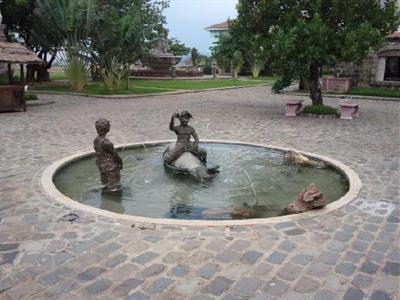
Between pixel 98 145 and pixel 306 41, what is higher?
pixel 306 41

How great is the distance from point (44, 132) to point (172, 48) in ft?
134

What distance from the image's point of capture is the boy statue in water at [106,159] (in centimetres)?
627

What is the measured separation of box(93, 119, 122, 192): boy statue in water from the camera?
6273mm

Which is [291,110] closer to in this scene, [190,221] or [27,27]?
[190,221]

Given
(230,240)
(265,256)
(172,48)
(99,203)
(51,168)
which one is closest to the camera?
(265,256)

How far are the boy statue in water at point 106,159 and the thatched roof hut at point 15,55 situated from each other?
38.9ft

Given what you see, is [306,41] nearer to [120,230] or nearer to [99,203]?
[99,203]

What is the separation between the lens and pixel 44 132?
37.9 ft

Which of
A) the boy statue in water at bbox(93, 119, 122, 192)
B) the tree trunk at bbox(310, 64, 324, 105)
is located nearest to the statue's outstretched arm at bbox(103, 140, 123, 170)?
the boy statue in water at bbox(93, 119, 122, 192)

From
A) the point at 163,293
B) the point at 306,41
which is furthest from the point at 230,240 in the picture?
the point at 306,41

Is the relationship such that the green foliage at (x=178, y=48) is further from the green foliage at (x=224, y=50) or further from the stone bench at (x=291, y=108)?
the stone bench at (x=291, y=108)

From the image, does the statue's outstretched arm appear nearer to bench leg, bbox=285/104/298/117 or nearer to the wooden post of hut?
bench leg, bbox=285/104/298/117

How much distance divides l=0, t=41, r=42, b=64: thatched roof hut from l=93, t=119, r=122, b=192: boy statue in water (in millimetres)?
11856

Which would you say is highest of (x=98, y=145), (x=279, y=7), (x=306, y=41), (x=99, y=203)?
(x=279, y=7)
